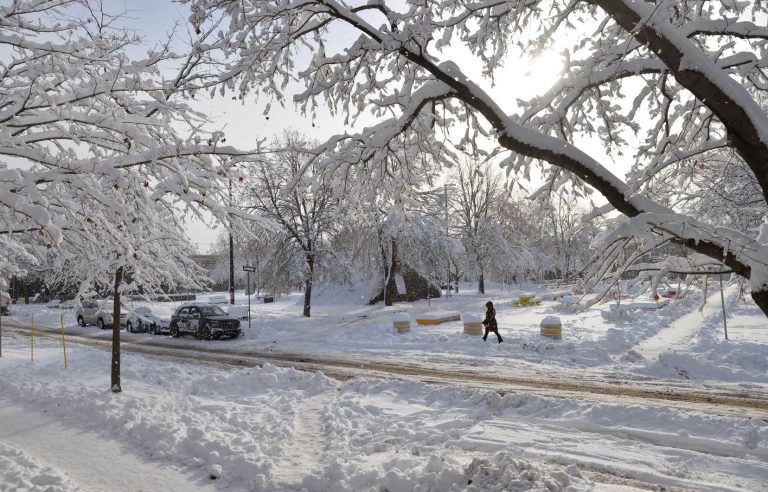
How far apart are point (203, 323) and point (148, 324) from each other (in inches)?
195

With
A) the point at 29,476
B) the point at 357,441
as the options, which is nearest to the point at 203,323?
the point at 357,441

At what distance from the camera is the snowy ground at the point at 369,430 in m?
5.63

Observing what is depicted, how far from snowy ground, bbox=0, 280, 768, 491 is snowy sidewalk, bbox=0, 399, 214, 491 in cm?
3

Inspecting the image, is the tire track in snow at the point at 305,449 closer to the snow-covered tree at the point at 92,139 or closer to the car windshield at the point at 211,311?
the snow-covered tree at the point at 92,139

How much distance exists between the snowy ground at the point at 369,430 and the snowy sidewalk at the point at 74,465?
0.03 meters

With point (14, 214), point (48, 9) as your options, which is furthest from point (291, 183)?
point (48, 9)

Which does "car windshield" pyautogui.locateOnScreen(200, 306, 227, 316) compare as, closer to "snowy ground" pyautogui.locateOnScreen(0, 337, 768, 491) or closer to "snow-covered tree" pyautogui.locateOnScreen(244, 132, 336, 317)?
"snow-covered tree" pyautogui.locateOnScreen(244, 132, 336, 317)

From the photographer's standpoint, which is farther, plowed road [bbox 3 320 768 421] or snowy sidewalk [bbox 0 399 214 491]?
plowed road [bbox 3 320 768 421]

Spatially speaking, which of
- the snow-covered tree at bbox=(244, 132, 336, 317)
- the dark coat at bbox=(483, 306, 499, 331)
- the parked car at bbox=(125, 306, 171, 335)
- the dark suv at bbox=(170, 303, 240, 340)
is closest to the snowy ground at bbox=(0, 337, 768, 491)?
the dark coat at bbox=(483, 306, 499, 331)

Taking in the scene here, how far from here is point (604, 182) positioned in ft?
16.2

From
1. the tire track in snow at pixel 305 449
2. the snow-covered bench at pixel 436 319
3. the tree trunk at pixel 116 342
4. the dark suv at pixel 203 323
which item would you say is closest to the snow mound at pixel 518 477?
the tire track in snow at pixel 305 449

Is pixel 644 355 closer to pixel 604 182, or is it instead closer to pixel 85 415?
pixel 604 182

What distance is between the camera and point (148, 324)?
2452cm

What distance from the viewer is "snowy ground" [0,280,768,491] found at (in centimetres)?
563
